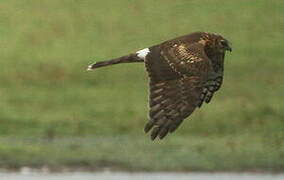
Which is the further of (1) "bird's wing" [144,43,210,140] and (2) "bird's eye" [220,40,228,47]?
(2) "bird's eye" [220,40,228,47]

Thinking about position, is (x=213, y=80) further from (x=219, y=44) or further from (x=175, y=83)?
(x=219, y=44)

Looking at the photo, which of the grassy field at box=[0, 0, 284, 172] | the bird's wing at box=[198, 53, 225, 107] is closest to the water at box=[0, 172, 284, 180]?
the grassy field at box=[0, 0, 284, 172]

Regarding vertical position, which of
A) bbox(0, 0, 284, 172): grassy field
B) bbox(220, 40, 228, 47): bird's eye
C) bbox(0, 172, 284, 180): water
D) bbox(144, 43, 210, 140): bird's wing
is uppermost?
bbox(144, 43, 210, 140): bird's wing

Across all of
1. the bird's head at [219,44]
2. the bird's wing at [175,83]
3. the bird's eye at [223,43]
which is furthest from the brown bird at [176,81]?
the bird's eye at [223,43]

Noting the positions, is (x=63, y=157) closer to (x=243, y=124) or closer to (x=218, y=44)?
(x=243, y=124)

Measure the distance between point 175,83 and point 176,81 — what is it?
2cm

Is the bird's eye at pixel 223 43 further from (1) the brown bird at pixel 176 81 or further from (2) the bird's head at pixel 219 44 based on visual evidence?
(1) the brown bird at pixel 176 81

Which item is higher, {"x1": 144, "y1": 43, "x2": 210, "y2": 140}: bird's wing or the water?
{"x1": 144, "y1": 43, "x2": 210, "y2": 140}: bird's wing

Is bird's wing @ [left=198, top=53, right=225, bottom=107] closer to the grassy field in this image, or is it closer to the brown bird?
the brown bird

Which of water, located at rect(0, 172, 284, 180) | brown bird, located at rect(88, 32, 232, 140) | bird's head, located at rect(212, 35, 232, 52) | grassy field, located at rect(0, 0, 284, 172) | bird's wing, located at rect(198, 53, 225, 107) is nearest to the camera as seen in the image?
brown bird, located at rect(88, 32, 232, 140)

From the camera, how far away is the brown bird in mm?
12906

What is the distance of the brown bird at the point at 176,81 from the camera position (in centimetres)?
1291

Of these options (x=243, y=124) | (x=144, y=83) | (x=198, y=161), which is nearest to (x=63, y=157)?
(x=198, y=161)

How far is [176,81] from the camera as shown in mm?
13172
